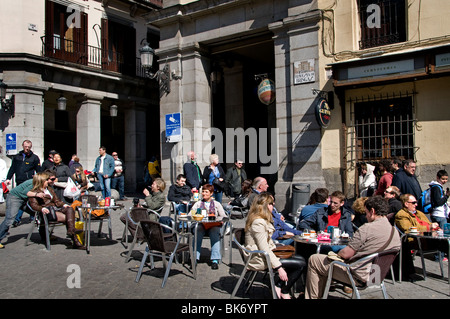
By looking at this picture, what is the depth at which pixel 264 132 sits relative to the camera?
16844 millimetres

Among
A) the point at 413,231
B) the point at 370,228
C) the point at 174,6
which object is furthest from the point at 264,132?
the point at 370,228

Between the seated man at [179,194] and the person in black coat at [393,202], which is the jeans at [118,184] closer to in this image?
the seated man at [179,194]

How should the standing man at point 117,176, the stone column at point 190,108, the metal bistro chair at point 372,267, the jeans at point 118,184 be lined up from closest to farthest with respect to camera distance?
the metal bistro chair at point 372,267
the stone column at point 190,108
the standing man at point 117,176
the jeans at point 118,184

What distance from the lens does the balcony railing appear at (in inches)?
684

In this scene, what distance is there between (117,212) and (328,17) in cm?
854

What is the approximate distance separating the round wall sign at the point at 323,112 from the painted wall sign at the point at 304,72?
947mm

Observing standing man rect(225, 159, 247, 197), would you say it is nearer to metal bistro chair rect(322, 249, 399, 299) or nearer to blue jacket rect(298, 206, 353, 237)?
blue jacket rect(298, 206, 353, 237)

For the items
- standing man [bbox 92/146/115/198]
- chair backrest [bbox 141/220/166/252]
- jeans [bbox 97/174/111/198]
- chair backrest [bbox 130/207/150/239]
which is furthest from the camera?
jeans [bbox 97/174/111/198]

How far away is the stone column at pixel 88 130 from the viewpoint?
18.6 metres

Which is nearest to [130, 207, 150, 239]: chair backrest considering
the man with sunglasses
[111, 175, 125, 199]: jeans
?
the man with sunglasses

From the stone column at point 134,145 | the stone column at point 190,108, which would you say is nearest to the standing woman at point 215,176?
the stone column at point 190,108

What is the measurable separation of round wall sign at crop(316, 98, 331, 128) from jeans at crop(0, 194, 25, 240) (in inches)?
277

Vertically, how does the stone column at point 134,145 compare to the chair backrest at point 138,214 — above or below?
above

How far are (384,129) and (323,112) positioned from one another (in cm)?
160
